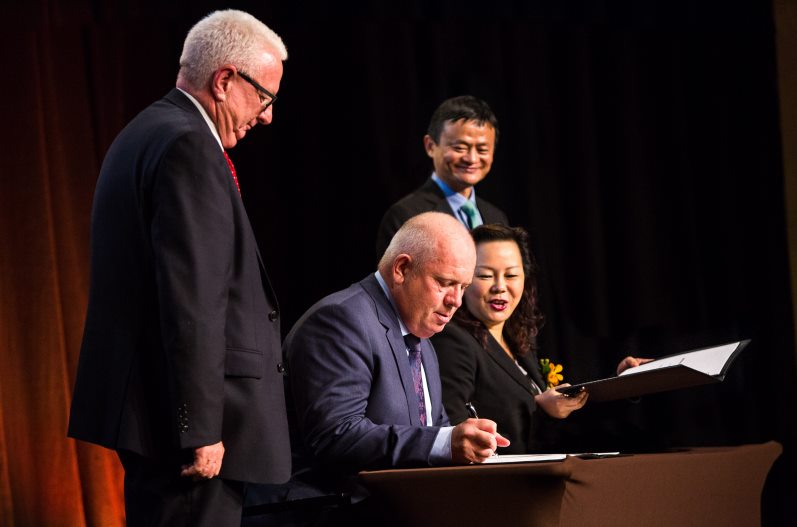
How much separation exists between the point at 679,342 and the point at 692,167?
0.82 meters

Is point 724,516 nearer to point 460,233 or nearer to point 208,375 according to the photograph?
point 460,233

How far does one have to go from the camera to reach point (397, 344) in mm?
2299

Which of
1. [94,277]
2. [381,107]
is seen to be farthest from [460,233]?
[381,107]

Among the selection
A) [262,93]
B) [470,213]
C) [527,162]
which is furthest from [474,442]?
[527,162]

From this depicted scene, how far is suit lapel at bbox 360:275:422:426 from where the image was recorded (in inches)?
89.5

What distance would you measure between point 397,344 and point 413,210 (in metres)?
1.36

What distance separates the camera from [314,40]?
444 cm

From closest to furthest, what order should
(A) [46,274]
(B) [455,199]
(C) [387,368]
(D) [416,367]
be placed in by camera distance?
(C) [387,368]
(D) [416,367]
(B) [455,199]
(A) [46,274]

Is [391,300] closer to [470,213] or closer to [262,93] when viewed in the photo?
[262,93]

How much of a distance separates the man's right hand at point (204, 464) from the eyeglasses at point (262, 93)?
0.75m

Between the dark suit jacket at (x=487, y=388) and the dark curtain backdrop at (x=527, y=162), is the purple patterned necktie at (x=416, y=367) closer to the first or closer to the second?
the dark suit jacket at (x=487, y=388)

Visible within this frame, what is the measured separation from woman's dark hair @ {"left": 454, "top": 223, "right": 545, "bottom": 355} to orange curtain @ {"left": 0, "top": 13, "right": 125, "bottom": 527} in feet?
6.04

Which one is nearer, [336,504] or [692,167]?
[336,504]

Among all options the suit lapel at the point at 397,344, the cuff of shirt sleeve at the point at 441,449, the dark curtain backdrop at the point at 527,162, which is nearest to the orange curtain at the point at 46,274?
the dark curtain backdrop at the point at 527,162
